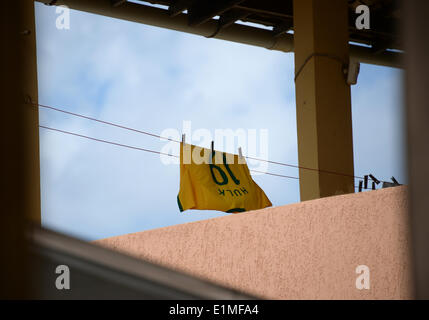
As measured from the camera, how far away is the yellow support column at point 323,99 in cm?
489

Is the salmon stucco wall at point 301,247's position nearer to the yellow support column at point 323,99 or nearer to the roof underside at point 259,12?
the yellow support column at point 323,99

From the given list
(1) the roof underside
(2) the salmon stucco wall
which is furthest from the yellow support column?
(2) the salmon stucco wall

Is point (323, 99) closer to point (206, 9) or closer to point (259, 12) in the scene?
point (259, 12)

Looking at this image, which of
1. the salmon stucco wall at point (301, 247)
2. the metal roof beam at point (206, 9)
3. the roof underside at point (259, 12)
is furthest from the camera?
the roof underside at point (259, 12)

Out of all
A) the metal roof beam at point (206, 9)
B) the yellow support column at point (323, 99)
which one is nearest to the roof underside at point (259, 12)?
the metal roof beam at point (206, 9)

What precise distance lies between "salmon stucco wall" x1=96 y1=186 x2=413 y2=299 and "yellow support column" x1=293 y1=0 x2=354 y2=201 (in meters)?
1.96

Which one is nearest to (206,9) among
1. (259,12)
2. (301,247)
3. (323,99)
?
(259,12)

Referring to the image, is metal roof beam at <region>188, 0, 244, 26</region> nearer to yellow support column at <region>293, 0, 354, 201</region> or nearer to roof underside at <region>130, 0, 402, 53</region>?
roof underside at <region>130, 0, 402, 53</region>

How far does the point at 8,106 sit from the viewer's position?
0.63m

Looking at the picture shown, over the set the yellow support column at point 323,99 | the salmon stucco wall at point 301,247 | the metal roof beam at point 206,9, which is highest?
the metal roof beam at point 206,9

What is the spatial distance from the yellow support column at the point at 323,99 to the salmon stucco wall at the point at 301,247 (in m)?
1.96

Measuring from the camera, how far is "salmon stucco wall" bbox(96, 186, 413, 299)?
2.43m

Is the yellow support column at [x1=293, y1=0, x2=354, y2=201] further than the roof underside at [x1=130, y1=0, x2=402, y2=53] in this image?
No
